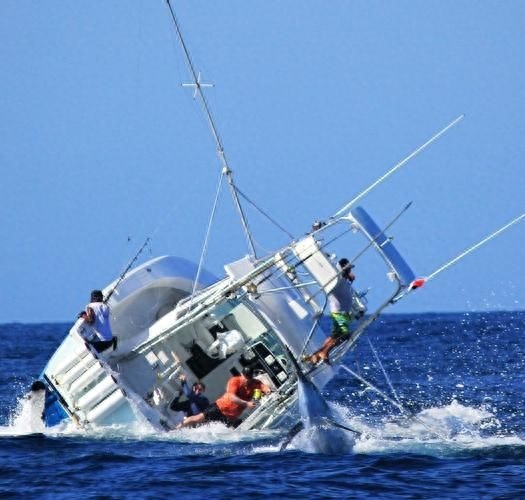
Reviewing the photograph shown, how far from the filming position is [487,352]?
A: 39844mm

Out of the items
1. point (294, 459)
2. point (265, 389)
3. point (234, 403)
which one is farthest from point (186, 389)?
point (294, 459)

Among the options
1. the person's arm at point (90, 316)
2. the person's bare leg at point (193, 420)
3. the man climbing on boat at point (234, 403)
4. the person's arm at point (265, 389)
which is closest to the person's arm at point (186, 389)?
the man climbing on boat at point (234, 403)

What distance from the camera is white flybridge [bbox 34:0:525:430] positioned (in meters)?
20.0

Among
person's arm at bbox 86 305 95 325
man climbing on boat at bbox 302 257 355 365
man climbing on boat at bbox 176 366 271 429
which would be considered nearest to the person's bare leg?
man climbing on boat at bbox 176 366 271 429

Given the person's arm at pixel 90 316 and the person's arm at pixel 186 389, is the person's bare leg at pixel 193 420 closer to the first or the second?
the person's arm at pixel 186 389

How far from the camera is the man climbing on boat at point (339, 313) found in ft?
65.7

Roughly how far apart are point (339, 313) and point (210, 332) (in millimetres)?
3480

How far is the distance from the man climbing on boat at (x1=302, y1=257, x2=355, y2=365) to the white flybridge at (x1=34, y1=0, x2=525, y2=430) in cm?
11

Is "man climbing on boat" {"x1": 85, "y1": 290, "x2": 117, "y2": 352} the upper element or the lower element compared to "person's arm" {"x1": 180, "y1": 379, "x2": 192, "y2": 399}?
upper

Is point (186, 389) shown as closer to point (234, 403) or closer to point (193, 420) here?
point (193, 420)

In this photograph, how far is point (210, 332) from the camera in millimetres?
23062

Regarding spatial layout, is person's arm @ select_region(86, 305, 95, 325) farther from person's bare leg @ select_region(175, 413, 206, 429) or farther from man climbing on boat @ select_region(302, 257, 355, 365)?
man climbing on boat @ select_region(302, 257, 355, 365)

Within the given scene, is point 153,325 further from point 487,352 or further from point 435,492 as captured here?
point 487,352

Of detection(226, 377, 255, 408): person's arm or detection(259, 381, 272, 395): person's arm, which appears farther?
detection(259, 381, 272, 395): person's arm
